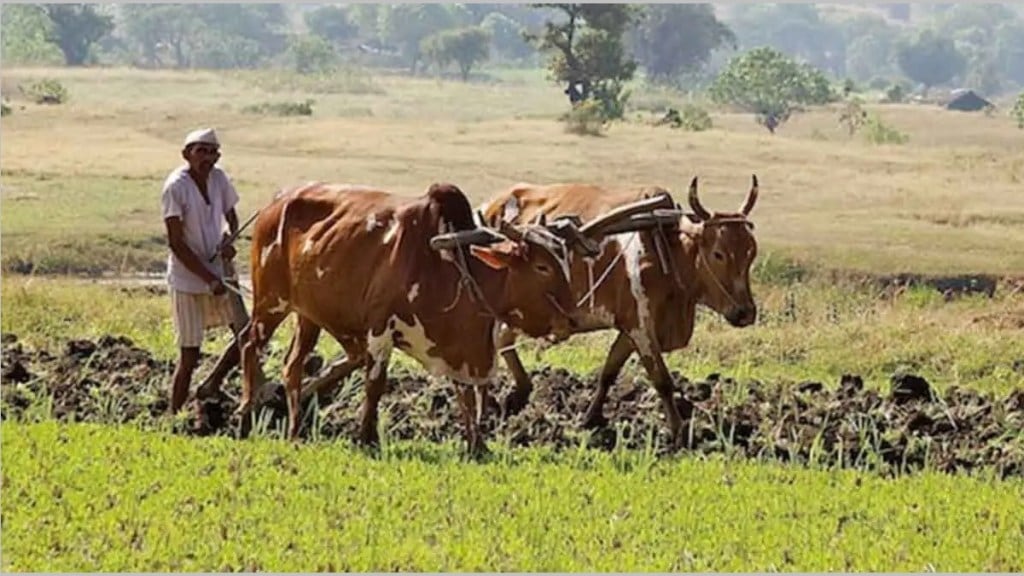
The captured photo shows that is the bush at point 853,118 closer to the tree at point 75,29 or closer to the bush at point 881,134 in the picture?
the bush at point 881,134

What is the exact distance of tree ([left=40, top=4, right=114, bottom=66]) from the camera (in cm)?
7012

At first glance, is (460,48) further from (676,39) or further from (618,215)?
(618,215)

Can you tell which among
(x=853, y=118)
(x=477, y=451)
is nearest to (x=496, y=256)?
(x=477, y=451)

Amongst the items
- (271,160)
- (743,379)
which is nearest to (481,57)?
(271,160)

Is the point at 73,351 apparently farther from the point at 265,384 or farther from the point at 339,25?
the point at 339,25

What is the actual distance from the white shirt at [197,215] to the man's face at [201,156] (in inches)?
2.2

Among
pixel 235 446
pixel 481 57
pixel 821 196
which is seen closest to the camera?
pixel 235 446

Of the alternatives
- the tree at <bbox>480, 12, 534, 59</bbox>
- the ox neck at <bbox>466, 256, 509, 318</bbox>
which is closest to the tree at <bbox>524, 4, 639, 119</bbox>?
the ox neck at <bbox>466, 256, 509, 318</bbox>

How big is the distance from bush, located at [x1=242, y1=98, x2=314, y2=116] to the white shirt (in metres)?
35.0

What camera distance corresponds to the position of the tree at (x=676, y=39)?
260 feet

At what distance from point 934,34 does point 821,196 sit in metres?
82.2

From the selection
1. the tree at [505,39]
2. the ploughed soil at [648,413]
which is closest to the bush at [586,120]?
the ploughed soil at [648,413]

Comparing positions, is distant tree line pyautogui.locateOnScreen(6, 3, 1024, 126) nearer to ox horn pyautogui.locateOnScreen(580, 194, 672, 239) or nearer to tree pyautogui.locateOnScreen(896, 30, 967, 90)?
tree pyautogui.locateOnScreen(896, 30, 967, 90)

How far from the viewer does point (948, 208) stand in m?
29.2
